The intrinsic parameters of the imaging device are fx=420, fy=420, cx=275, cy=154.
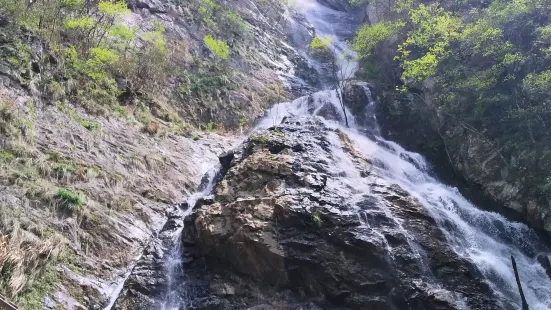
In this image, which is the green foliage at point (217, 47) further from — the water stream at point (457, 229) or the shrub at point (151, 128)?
the water stream at point (457, 229)

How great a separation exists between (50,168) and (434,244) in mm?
12930

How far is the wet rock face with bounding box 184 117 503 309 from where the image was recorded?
1266cm

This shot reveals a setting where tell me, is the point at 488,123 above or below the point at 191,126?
above

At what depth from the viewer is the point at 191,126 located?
77.3ft

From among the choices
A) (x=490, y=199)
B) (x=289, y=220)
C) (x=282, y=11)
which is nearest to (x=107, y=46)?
(x=289, y=220)

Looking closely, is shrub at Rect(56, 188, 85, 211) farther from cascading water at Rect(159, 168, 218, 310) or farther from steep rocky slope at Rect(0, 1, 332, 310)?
cascading water at Rect(159, 168, 218, 310)

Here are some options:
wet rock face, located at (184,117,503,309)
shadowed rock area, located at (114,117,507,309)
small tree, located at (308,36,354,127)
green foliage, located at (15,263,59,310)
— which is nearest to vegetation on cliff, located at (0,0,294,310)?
green foliage, located at (15,263,59,310)

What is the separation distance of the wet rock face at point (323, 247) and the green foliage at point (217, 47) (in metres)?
15.9

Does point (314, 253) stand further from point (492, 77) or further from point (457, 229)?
point (492, 77)

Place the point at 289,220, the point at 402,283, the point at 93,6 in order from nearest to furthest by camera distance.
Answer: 1. the point at 402,283
2. the point at 289,220
3. the point at 93,6

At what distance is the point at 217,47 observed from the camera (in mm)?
29281

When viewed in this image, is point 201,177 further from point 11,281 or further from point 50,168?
point 11,281

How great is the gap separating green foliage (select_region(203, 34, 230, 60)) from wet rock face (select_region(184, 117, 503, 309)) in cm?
1587

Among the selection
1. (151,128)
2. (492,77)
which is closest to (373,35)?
(492,77)
